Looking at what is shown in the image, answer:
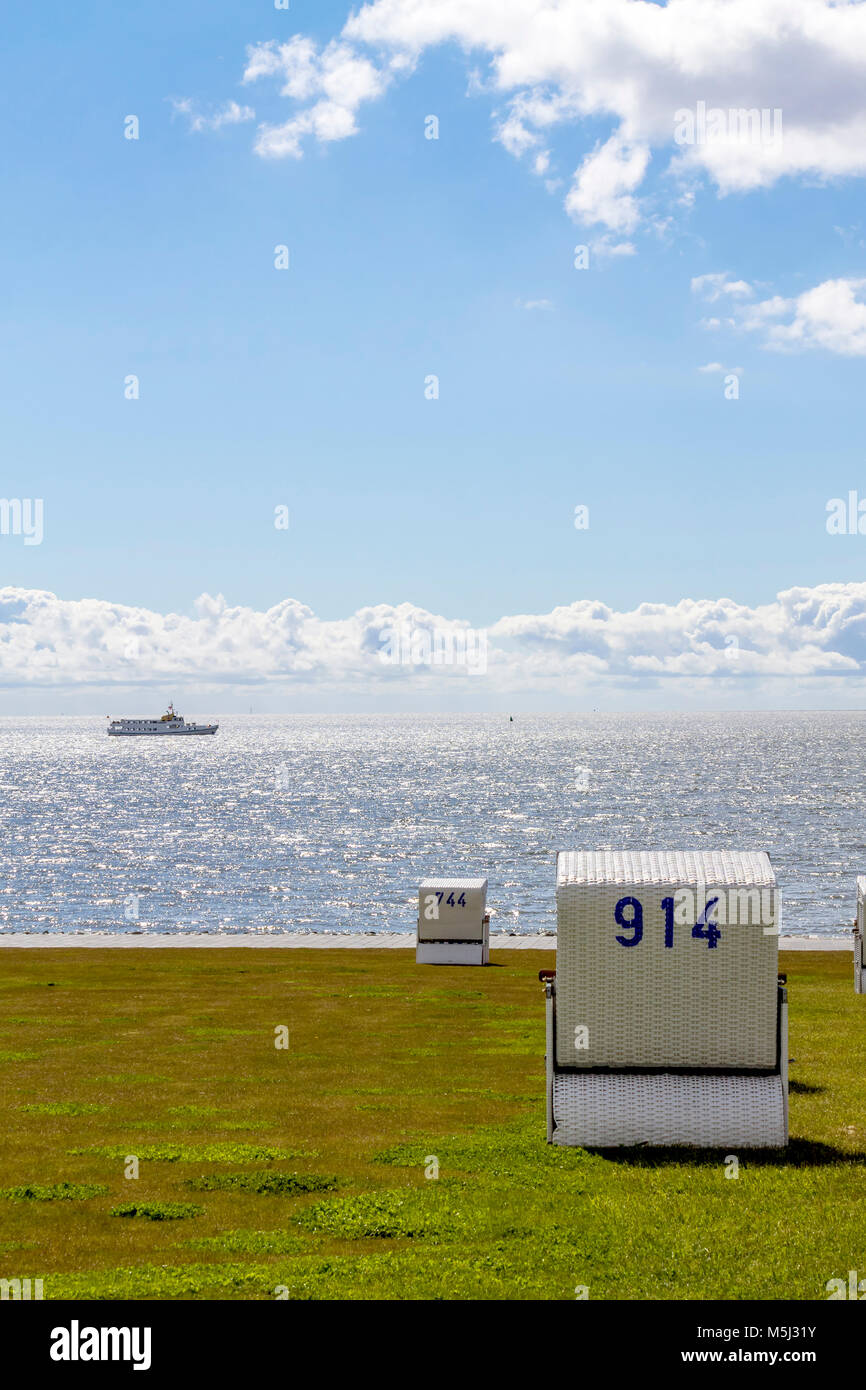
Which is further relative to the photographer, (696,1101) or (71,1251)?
(696,1101)

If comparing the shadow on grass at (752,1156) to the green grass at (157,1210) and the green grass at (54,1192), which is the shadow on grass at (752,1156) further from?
the green grass at (54,1192)

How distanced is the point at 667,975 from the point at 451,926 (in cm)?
2145

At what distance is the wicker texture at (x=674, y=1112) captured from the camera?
12.6 m

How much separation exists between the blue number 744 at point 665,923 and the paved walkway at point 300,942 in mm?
24975

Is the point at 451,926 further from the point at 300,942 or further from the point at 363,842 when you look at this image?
the point at 363,842

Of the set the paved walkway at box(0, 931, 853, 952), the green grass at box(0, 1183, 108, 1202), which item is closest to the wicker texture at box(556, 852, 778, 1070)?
the green grass at box(0, 1183, 108, 1202)

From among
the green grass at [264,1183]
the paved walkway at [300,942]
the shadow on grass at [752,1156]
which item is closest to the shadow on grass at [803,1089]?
the shadow on grass at [752,1156]

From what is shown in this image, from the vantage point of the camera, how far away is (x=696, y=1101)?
41.6ft

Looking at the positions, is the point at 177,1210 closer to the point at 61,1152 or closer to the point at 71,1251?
the point at 71,1251

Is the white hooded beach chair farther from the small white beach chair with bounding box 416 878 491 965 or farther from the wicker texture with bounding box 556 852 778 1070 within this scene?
the small white beach chair with bounding box 416 878 491 965

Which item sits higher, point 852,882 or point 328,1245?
point 328,1245

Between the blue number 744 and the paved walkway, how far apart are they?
25.0 m
